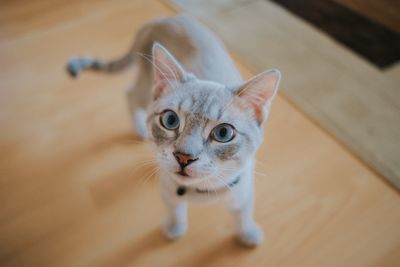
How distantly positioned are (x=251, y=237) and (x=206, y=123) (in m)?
0.52

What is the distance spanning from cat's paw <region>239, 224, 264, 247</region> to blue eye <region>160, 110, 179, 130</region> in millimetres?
495

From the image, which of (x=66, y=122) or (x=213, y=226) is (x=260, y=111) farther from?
(x=66, y=122)

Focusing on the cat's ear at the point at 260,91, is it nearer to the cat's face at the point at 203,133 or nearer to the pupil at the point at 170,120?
the cat's face at the point at 203,133

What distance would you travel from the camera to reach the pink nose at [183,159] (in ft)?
2.52

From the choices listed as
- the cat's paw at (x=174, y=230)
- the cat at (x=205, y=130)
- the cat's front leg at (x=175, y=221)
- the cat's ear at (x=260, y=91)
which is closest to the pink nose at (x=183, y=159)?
the cat at (x=205, y=130)

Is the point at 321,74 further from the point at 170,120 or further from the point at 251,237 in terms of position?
the point at 170,120

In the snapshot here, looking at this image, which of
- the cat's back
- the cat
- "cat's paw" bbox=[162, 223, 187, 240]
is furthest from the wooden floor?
the cat's back

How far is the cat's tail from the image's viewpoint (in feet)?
4.42

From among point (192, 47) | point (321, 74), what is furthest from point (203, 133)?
point (321, 74)

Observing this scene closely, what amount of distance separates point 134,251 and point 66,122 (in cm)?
69

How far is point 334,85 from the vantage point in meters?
1.63

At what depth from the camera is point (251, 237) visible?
1.14 m

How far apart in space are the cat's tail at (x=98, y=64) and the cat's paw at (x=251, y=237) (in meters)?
0.76

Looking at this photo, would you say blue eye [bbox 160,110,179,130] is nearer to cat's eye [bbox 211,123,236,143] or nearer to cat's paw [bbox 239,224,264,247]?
cat's eye [bbox 211,123,236,143]
